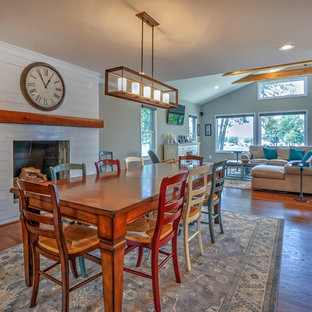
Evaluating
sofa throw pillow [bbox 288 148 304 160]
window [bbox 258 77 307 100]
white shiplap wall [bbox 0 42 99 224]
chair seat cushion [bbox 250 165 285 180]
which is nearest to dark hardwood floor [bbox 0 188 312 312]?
chair seat cushion [bbox 250 165 285 180]

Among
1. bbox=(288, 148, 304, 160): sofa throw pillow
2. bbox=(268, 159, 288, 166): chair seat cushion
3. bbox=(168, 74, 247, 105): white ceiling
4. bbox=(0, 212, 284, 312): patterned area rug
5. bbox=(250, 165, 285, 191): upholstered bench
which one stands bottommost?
bbox=(0, 212, 284, 312): patterned area rug

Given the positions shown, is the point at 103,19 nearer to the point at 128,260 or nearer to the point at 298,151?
the point at 128,260

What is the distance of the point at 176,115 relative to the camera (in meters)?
7.55

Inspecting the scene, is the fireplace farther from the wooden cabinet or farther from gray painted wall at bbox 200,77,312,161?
gray painted wall at bbox 200,77,312,161

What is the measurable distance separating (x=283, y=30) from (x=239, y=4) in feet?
2.92

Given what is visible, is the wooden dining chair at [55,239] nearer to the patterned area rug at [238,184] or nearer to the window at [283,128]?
the patterned area rug at [238,184]

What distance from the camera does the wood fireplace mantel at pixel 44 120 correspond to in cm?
302

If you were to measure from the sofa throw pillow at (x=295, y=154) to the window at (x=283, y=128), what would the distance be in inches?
57.6

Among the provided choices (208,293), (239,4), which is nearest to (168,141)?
(239,4)

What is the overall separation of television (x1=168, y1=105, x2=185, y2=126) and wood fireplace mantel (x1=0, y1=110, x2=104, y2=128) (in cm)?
333

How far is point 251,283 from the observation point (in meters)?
1.84

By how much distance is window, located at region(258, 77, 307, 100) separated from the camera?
26.5 feet

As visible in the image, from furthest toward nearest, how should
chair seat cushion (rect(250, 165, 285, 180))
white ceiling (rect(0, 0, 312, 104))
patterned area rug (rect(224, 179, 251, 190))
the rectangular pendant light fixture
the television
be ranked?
the television
patterned area rug (rect(224, 179, 251, 190))
chair seat cushion (rect(250, 165, 285, 180))
the rectangular pendant light fixture
white ceiling (rect(0, 0, 312, 104))

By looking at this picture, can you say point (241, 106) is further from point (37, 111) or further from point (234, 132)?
point (37, 111)
